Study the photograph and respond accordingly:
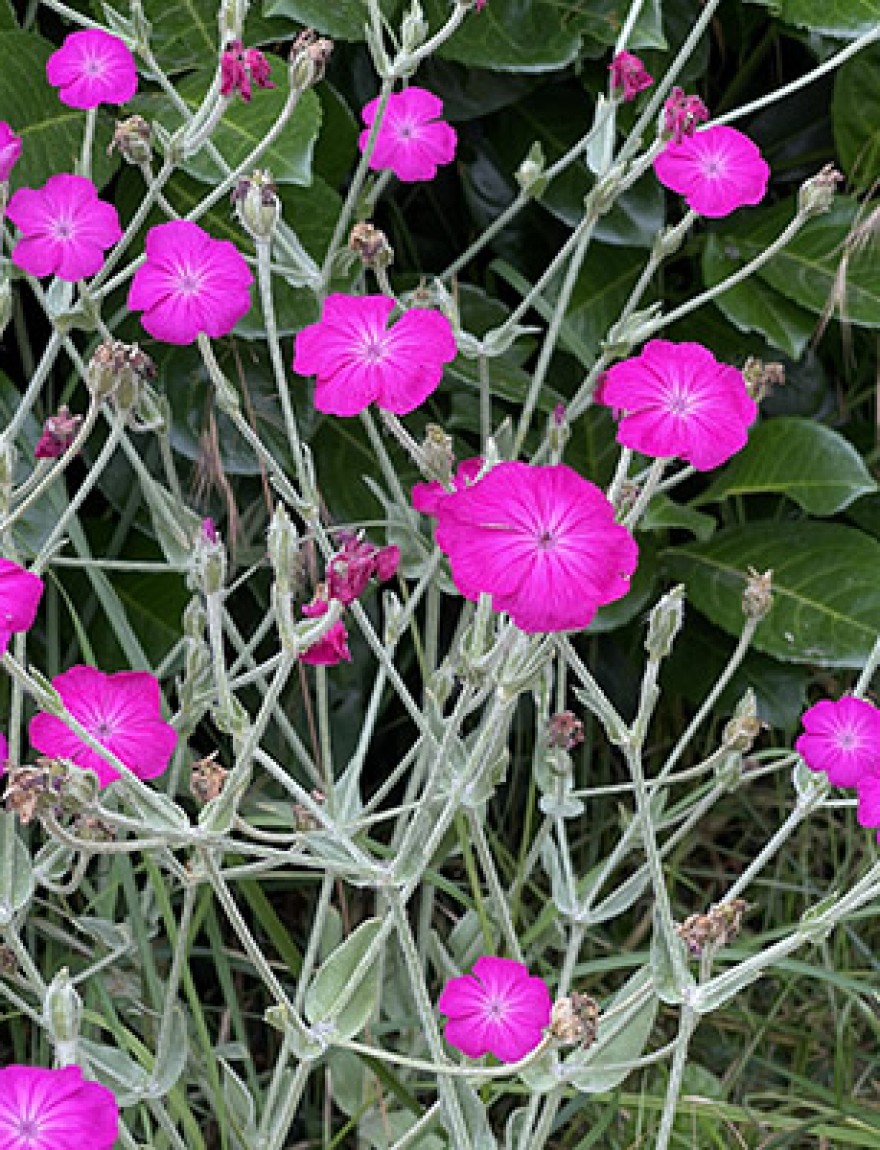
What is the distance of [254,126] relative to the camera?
3.75ft

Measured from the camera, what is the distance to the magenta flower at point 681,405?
75cm

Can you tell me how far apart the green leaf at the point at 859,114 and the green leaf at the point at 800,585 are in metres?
0.28

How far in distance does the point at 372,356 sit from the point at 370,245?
14 cm

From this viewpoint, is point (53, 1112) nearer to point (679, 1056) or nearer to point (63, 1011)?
point (63, 1011)

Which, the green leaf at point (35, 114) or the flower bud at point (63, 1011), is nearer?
the flower bud at point (63, 1011)

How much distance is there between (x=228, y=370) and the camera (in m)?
1.30

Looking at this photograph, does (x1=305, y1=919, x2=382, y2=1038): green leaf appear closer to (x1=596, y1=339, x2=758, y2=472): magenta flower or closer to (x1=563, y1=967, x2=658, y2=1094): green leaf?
(x1=563, y1=967, x2=658, y2=1094): green leaf

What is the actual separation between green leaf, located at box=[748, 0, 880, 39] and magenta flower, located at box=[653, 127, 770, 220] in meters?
0.28

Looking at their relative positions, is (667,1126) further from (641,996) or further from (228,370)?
(228,370)

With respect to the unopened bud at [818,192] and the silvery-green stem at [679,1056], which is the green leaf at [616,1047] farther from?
the unopened bud at [818,192]

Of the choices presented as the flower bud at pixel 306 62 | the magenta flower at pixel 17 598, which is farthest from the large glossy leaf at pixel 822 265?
the magenta flower at pixel 17 598

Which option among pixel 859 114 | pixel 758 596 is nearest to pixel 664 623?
pixel 758 596

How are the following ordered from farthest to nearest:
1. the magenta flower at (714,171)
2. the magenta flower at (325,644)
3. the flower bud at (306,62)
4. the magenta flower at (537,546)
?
the magenta flower at (714,171)
the flower bud at (306,62)
the magenta flower at (325,644)
the magenta flower at (537,546)

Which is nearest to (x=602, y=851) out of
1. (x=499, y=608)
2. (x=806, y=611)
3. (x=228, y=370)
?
(x=806, y=611)
